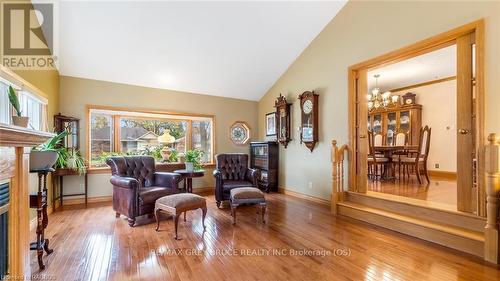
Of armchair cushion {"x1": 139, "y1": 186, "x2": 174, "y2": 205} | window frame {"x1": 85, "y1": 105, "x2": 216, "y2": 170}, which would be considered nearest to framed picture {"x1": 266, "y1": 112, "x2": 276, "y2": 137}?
window frame {"x1": 85, "y1": 105, "x2": 216, "y2": 170}

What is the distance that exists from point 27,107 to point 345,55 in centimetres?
491

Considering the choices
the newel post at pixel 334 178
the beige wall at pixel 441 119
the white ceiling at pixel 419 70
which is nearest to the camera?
the newel post at pixel 334 178

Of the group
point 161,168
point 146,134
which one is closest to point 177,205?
point 161,168

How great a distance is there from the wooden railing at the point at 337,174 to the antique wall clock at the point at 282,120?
1525 millimetres

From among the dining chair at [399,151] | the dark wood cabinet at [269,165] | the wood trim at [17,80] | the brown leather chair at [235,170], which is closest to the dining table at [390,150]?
the dining chair at [399,151]

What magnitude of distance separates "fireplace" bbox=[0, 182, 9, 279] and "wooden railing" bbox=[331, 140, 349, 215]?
367 centimetres

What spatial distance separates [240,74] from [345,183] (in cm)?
318

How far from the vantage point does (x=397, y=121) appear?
6809 millimetres

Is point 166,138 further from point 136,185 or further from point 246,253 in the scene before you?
point 246,253

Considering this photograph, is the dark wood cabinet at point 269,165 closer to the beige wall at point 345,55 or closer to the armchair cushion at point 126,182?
the beige wall at point 345,55

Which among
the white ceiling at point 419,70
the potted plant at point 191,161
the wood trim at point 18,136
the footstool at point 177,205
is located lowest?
the footstool at point 177,205

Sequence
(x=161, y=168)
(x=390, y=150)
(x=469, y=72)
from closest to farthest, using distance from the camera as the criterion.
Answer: (x=469, y=72), (x=161, y=168), (x=390, y=150)

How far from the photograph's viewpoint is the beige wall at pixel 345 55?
Answer: 96.6 inches

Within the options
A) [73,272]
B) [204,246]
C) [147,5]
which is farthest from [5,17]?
[204,246]
